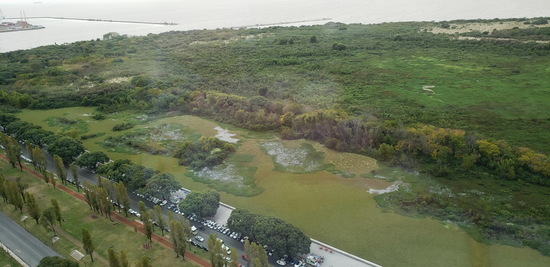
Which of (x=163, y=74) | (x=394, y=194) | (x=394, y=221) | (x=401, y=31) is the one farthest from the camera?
(x=401, y=31)

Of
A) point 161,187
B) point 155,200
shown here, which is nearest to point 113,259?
point 161,187

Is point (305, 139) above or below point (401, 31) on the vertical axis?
below

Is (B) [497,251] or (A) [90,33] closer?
(B) [497,251]

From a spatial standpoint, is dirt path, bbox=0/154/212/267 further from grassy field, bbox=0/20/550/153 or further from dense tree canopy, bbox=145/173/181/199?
grassy field, bbox=0/20/550/153

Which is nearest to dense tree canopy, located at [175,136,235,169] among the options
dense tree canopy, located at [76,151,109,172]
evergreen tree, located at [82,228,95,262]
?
dense tree canopy, located at [76,151,109,172]

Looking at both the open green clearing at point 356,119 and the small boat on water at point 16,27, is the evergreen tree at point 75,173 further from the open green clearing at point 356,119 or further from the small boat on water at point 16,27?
the small boat on water at point 16,27

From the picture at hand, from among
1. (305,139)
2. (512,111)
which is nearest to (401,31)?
(512,111)

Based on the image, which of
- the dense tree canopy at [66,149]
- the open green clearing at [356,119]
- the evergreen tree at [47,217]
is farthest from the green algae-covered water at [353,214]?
the evergreen tree at [47,217]

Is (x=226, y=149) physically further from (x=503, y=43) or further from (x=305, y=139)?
(x=503, y=43)
